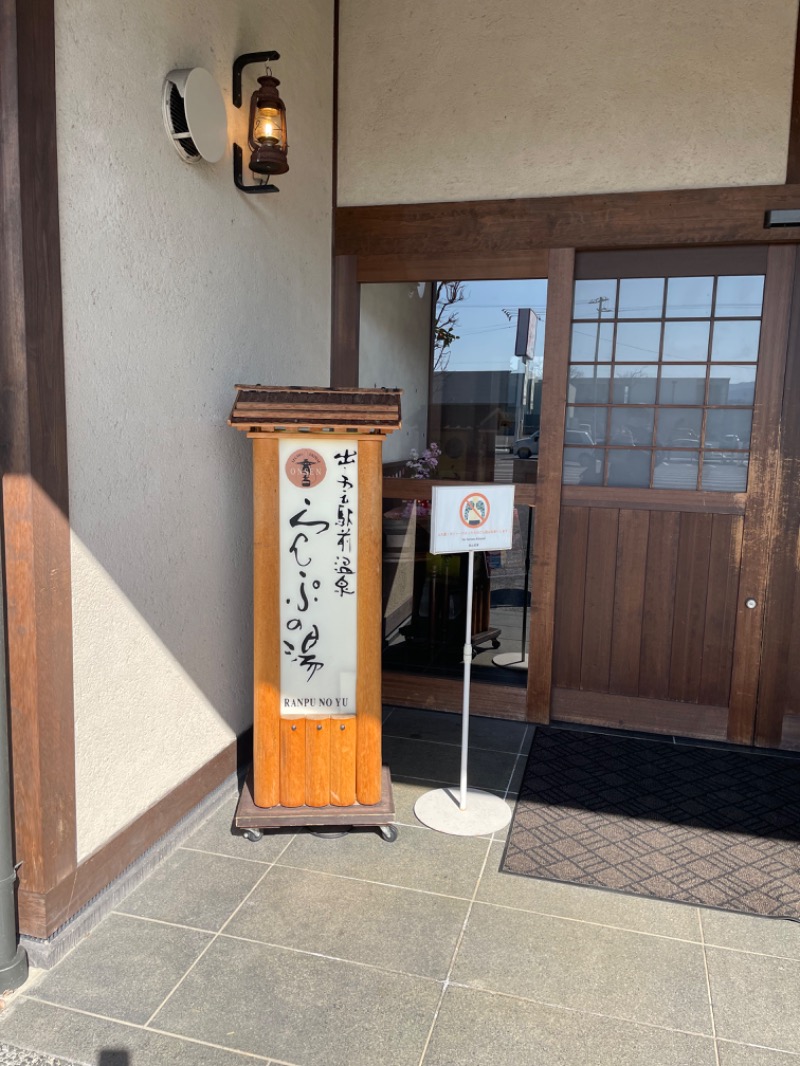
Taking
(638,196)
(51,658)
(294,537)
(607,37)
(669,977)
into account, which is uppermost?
(607,37)

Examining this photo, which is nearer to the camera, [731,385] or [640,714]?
[731,385]

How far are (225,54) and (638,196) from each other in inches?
76.6

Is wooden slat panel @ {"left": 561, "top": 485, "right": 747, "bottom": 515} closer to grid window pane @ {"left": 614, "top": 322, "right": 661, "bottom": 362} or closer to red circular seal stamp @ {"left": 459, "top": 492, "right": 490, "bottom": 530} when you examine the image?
grid window pane @ {"left": 614, "top": 322, "right": 661, "bottom": 362}

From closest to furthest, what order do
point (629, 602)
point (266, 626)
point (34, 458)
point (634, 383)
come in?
1. point (34, 458)
2. point (266, 626)
3. point (634, 383)
4. point (629, 602)

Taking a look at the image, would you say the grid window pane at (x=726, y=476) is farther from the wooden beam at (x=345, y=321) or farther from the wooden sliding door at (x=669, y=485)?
the wooden beam at (x=345, y=321)

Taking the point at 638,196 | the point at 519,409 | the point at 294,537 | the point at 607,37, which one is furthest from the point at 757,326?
the point at 294,537

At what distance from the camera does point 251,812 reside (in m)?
2.83

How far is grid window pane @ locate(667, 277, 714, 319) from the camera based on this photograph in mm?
3738

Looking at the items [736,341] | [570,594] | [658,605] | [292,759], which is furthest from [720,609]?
[292,759]

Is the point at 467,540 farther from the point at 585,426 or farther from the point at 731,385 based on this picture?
the point at 731,385

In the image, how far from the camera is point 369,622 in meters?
2.85

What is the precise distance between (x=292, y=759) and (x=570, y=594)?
1853 millimetres

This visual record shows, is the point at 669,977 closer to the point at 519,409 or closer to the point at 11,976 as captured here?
the point at 11,976

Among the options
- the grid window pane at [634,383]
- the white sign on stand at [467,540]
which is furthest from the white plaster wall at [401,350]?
the white sign on stand at [467,540]
